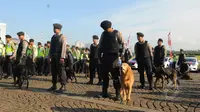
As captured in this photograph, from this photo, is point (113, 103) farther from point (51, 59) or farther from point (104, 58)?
point (51, 59)

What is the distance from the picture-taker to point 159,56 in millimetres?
12250

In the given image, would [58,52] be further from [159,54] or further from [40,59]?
[40,59]

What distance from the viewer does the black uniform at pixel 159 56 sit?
12.2m

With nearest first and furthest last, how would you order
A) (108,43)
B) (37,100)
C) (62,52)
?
1. (37,100)
2. (108,43)
3. (62,52)

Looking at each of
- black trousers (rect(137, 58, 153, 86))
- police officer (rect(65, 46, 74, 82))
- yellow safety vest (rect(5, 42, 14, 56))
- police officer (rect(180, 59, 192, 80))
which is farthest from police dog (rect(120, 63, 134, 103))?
police officer (rect(180, 59, 192, 80))

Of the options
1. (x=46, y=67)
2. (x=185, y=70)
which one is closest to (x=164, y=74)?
(x=185, y=70)

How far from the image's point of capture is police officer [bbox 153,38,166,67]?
39.9 feet

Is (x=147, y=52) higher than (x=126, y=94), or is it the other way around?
(x=147, y=52)

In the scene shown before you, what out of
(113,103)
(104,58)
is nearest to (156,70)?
(104,58)

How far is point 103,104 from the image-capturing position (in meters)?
7.24

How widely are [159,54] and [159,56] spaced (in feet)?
0.27

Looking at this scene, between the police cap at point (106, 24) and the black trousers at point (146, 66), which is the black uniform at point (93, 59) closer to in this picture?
the black trousers at point (146, 66)

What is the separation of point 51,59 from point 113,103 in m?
3.38

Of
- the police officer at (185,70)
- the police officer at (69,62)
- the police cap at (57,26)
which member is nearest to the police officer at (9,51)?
the police officer at (69,62)
